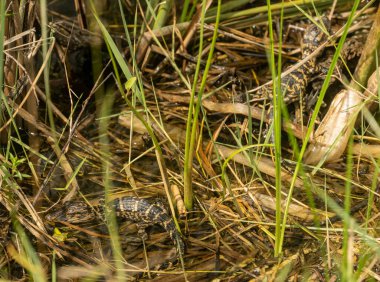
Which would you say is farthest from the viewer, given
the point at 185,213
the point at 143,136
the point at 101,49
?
the point at 101,49

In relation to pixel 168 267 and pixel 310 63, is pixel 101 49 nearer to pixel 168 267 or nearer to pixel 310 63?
pixel 310 63

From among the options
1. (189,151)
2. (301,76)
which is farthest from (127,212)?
(301,76)

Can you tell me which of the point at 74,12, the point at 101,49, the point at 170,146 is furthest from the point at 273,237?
the point at 74,12

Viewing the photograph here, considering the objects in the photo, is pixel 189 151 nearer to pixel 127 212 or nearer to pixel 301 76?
pixel 127 212

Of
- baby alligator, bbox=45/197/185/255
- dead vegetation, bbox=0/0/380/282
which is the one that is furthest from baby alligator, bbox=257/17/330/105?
baby alligator, bbox=45/197/185/255

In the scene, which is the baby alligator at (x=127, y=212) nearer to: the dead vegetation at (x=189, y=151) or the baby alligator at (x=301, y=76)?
the dead vegetation at (x=189, y=151)

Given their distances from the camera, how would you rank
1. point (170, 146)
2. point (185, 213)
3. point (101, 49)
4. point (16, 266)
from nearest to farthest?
A: 1. point (16, 266)
2. point (185, 213)
3. point (170, 146)
4. point (101, 49)

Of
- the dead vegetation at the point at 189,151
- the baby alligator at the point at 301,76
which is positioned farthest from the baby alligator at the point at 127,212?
the baby alligator at the point at 301,76
